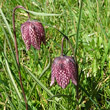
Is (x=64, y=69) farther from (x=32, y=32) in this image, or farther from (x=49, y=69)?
(x=49, y=69)

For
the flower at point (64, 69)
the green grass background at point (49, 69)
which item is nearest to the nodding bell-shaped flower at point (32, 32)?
the green grass background at point (49, 69)

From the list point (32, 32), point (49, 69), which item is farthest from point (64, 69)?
point (49, 69)

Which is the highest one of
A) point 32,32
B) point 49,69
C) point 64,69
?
point 32,32

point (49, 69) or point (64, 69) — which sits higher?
point (64, 69)

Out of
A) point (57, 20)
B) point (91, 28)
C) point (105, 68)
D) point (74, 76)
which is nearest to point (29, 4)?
point (57, 20)

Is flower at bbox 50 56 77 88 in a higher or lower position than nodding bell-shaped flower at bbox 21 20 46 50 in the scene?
lower

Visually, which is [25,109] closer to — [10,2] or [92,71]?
[92,71]

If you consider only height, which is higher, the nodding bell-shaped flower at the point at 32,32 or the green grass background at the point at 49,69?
the nodding bell-shaped flower at the point at 32,32

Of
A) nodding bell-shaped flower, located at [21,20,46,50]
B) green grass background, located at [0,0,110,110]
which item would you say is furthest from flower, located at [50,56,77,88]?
nodding bell-shaped flower, located at [21,20,46,50]

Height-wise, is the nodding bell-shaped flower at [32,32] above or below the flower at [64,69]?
above

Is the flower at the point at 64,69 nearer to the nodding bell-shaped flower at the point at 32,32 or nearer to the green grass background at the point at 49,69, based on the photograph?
the green grass background at the point at 49,69

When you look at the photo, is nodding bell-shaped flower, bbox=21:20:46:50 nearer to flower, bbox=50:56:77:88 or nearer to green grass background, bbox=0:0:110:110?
green grass background, bbox=0:0:110:110
